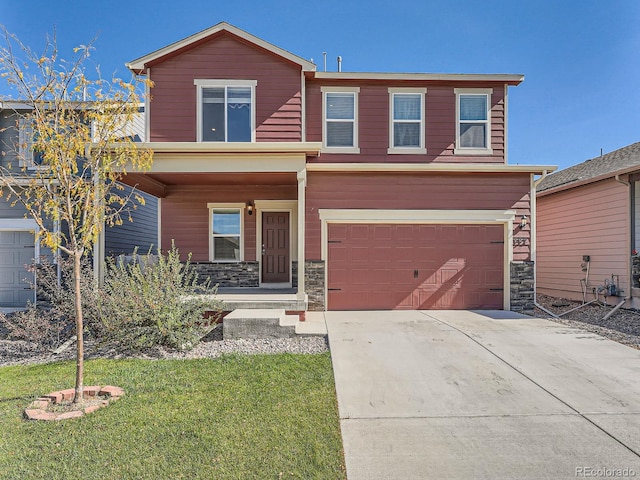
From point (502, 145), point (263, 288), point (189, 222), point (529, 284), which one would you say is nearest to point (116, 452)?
point (263, 288)

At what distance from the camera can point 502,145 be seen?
1027 cm

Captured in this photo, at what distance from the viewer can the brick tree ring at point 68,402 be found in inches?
144

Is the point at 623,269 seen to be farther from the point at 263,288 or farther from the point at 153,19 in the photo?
the point at 153,19

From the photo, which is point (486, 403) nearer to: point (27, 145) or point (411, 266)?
point (411, 266)

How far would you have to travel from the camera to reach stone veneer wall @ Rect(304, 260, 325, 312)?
8.83 metres

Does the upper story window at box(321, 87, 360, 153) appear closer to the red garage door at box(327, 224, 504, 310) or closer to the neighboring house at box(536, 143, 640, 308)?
the red garage door at box(327, 224, 504, 310)

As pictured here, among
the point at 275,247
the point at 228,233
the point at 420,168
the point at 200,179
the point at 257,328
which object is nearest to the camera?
the point at 257,328

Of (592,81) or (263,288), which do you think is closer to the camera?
(263,288)

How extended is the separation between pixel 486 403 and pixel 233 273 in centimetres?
747

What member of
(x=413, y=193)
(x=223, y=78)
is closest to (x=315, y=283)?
Answer: (x=413, y=193)

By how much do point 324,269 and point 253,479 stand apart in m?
6.26

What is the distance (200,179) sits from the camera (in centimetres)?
930

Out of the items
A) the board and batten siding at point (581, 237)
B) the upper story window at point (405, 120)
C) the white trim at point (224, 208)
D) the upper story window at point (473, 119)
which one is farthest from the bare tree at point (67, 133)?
the board and batten siding at point (581, 237)

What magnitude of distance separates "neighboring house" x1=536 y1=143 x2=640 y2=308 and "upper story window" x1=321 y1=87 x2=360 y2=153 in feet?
21.9
